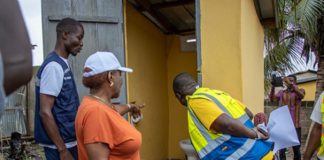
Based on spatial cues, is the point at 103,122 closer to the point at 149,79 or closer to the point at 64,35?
the point at 64,35

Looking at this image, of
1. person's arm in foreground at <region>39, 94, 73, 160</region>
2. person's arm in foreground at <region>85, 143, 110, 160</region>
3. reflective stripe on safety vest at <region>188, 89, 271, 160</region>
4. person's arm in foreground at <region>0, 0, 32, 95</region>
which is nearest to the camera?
person's arm in foreground at <region>0, 0, 32, 95</region>

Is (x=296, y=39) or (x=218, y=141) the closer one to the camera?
(x=218, y=141)

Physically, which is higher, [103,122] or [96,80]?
[96,80]

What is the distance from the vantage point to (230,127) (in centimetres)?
304

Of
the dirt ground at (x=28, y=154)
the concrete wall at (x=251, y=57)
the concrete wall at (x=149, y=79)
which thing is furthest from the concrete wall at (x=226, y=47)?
the dirt ground at (x=28, y=154)

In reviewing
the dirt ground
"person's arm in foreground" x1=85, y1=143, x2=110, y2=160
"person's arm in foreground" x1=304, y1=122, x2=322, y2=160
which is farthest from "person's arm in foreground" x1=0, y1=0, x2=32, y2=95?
the dirt ground

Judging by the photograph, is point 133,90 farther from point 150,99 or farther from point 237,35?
point 237,35

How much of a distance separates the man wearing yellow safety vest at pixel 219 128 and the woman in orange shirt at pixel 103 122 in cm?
73

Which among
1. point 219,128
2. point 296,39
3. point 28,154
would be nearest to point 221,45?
point 219,128

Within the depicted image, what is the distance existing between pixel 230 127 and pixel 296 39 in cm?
1072

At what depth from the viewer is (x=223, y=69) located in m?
4.08

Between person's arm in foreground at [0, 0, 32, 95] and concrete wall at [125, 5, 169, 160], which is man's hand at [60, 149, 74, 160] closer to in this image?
person's arm in foreground at [0, 0, 32, 95]

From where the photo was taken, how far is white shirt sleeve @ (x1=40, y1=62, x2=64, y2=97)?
2947 mm

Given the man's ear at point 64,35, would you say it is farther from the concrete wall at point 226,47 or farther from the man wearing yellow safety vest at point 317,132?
the man wearing yellow safety vest at point 317,132
